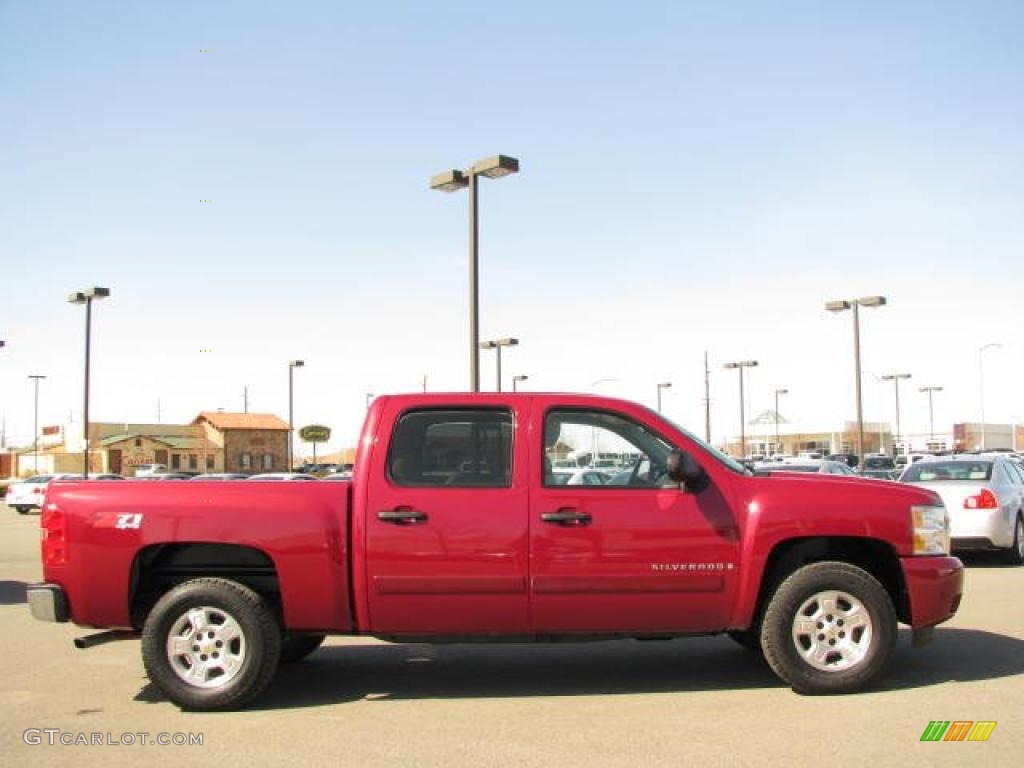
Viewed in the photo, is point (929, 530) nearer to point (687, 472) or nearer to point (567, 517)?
point (687, 472)

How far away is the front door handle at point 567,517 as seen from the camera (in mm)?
5855

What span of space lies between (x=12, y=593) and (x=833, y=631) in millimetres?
9731

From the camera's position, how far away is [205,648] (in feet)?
19.5

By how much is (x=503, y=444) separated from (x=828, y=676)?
7.95ft

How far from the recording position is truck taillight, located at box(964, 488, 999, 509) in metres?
12.8

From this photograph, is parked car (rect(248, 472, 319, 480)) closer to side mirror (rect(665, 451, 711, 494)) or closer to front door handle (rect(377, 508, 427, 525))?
front door handle (rect(377, 508, 427, 525))

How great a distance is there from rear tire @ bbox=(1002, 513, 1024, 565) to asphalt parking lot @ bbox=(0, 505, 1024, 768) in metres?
5.60

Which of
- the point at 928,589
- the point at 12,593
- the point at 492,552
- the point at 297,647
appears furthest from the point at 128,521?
the point at 12,593

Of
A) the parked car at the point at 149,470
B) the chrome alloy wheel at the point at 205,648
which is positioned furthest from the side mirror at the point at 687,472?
the parked car at the point at 149,470

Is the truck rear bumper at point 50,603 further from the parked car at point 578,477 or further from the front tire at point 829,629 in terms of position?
the front tire at point 829,629

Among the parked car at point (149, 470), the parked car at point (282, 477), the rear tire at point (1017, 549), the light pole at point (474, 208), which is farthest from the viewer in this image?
the parked car at point (149, 470)

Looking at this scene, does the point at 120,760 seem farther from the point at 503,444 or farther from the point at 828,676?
the point at 828,676

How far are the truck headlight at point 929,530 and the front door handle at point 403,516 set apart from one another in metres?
3.04

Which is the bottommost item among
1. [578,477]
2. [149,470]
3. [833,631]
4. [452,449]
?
[149,470]
